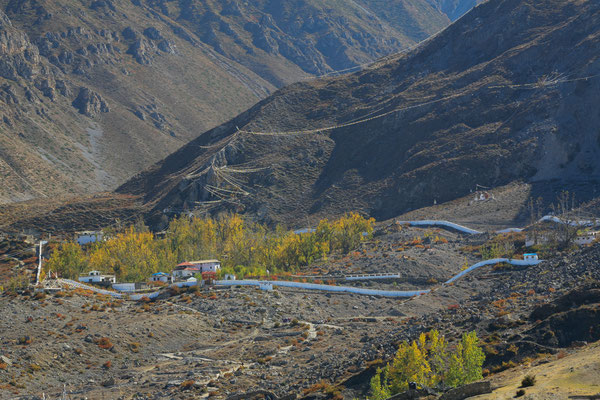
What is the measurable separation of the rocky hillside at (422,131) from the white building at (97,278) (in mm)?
39543

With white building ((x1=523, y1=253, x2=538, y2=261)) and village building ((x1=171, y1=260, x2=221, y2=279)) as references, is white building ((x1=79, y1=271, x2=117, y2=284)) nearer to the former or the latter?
village building ((x1=171, y1=260, x2=221, y2=279))

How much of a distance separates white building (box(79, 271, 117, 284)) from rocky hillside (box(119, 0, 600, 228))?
130ft

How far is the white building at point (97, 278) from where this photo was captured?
86.8 m

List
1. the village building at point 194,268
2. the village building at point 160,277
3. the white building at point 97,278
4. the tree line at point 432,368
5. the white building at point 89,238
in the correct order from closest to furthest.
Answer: the tree line at point 432,368 < the white building at point 97,278 < the village building at point 160,277 < the village building at point 194,268 < the white building at point 89,238

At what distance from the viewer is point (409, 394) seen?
1476 inches

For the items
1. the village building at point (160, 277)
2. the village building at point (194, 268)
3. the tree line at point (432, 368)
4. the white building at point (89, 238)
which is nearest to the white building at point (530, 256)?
the village building at point (194, 268)

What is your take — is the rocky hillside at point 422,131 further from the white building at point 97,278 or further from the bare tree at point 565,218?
the white building at point 97,278

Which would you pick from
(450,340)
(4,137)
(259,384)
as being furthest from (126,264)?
(4,137)

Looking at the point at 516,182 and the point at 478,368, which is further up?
the point at 516,182

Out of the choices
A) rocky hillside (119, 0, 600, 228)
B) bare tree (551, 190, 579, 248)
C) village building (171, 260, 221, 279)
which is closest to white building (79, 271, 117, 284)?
village building (171, 260, 221, 279)

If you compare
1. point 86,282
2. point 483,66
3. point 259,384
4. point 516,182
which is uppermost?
point 483,66

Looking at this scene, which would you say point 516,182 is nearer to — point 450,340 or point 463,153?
point 463,153

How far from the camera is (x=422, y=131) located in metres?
133

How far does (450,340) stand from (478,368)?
7.72 metres
